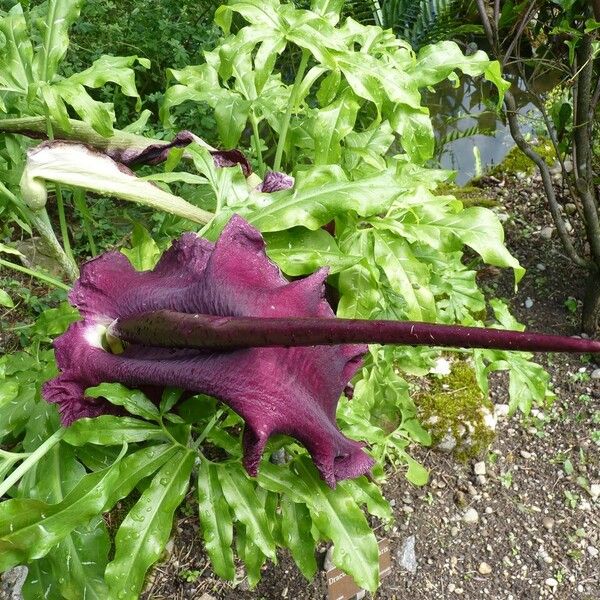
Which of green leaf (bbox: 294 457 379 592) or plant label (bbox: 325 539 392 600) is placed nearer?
green leaf (bbox: 294 457 379 592)

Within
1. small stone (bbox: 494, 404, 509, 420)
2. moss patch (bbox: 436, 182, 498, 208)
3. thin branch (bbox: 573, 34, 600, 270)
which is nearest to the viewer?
thin branch (bbox: 573, 34, 600, 270)

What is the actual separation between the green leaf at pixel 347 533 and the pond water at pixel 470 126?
5.58ft

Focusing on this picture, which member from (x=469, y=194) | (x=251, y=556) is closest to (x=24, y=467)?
(x=251, y=556)

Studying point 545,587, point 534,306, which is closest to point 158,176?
point 545,587

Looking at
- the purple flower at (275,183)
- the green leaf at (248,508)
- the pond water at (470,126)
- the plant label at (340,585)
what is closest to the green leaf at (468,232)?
the purple flower at (275,183)

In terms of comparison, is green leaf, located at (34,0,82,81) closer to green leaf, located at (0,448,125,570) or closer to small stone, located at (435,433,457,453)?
green leaf, located at (0,448,125,570)

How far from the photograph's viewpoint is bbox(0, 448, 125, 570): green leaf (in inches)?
21.8

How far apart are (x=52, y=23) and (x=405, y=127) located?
45 cm

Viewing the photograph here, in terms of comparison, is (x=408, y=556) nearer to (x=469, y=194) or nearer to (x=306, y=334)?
(x=306, y=334)

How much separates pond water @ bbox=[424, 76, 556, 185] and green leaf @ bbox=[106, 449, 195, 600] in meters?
1.76

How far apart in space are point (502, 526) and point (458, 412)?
26cm

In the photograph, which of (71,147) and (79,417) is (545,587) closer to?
(79,417)

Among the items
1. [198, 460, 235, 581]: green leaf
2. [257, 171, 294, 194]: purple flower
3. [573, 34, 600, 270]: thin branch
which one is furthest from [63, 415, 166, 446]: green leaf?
[573, 34, 600, 270]: thin branch

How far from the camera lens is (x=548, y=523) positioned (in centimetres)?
137
